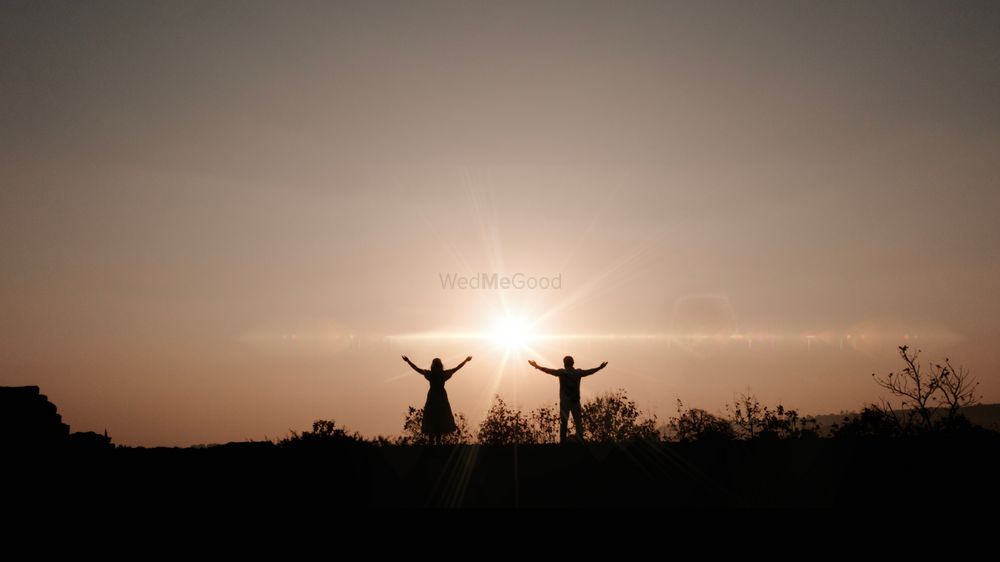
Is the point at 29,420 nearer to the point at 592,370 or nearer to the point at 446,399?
the point at 446,399

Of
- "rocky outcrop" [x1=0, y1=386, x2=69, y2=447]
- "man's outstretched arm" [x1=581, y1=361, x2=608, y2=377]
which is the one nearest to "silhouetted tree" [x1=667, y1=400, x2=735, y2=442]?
"man's outstretched arm" [x1=581, y1=361, x2=608, y2=377]

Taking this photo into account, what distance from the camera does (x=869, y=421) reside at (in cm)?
1662

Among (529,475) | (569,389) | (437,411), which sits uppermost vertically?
(569,389)

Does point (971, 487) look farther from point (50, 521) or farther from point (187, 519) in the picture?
point (50, 521)

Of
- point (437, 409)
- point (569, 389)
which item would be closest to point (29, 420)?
point (437, 409)

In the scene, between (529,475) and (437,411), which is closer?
(529,475)

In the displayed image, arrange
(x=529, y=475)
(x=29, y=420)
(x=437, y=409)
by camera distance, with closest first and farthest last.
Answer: (x=29, y=420), (x=529, y=475), (x=437, y=409)

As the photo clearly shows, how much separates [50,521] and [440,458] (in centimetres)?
668

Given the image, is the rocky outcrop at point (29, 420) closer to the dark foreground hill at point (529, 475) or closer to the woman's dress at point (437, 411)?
the dark foreground hill at point (529, 475)

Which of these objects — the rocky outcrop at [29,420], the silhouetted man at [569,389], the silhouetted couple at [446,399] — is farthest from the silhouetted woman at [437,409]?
the rocky outcrop at [29,420]

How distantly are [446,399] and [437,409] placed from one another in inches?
12.6

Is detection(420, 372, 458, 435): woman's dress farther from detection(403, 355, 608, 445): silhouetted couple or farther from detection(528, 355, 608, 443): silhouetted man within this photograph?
detection(528, 355, 608, 443): silhouetted man

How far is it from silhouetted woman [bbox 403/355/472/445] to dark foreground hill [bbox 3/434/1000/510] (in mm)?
2553

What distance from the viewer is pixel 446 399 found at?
53.6ft
